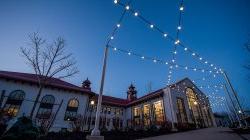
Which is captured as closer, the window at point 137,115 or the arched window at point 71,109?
the arched window at point 71,109

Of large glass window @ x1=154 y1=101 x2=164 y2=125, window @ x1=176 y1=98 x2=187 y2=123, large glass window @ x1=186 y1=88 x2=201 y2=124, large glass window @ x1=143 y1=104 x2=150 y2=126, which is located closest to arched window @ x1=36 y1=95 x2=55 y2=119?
large glass window @ x1=143 y1=104 x2=150 y2=126

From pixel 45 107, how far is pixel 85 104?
5.85 meters

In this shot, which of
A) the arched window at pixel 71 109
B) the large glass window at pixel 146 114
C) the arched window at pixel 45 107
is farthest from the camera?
the large glass window at pixel 146 114

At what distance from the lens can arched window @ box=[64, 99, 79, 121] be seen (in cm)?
2225

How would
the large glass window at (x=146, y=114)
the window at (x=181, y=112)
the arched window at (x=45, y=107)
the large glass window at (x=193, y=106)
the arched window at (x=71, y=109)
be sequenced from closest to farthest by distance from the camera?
the arched window at (x=45, y=107) → the window at (x=181, y=112) → the arched window at (x=71, y=109) → the large glass window at (x=193, y=106) → the large glass window at (x=146, y=114)

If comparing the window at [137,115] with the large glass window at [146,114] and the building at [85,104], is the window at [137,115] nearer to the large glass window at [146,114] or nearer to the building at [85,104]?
the building at [85,104]

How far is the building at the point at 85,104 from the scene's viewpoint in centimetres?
2008

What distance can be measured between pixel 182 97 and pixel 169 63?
14.2m

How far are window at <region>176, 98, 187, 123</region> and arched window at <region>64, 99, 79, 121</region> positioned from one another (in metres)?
15.5

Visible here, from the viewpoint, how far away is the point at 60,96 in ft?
74.9

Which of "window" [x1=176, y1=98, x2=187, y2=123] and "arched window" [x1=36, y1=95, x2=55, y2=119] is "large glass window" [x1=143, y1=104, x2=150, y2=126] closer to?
"window" [x1=176, y1=98, x2=187, y2=123]

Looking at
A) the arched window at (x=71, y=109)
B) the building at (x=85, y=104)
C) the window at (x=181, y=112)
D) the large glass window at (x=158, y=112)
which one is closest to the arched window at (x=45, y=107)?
the building at (x=85, y=104)

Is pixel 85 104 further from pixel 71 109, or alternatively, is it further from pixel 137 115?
pixel 137 115

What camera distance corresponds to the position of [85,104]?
24.4 metres
